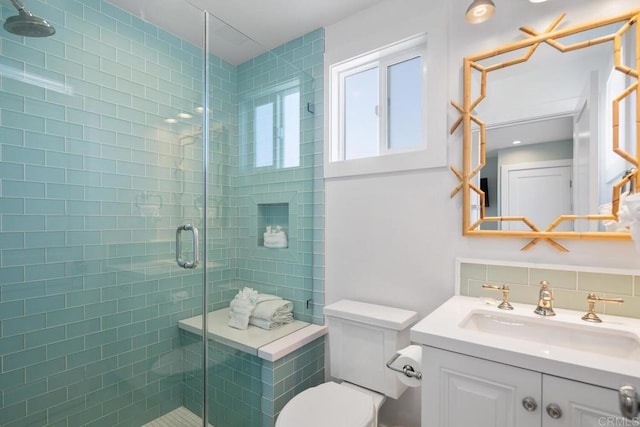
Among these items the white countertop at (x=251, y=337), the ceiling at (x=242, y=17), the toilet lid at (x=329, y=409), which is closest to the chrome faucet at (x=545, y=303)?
the toilet lid at (x=329, y=409)

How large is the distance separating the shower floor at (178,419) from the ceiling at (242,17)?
2006 mm

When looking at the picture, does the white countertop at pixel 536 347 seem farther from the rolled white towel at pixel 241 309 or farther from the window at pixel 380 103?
the rolled white towel at pixel 241 309

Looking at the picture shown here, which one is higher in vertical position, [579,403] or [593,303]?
[593,303]

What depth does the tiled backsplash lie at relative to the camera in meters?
1.16

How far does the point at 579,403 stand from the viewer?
0.80 metres

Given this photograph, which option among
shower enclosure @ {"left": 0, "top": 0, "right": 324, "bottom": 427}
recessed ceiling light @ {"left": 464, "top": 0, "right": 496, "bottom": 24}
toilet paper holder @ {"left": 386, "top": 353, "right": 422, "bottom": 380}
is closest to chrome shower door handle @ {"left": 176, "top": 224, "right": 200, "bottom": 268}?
shower enclosure @ {"left": 0, "top": 0, "right": 324, "bottom": 427}

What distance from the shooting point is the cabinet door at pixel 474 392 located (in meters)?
0.87

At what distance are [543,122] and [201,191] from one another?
1661 mm

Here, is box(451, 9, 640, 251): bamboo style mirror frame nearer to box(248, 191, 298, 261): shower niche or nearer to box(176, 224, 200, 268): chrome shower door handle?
box(248, 191, 298, 261): shower niche

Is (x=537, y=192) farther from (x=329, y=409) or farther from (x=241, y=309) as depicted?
(x=241, y=309)

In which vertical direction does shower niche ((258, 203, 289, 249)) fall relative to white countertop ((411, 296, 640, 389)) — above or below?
above

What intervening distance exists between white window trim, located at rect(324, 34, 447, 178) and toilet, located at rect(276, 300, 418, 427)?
800 millimetres

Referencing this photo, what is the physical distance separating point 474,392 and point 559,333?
1.51ft

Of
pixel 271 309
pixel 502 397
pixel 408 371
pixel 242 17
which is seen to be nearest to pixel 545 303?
pixel 502 397
